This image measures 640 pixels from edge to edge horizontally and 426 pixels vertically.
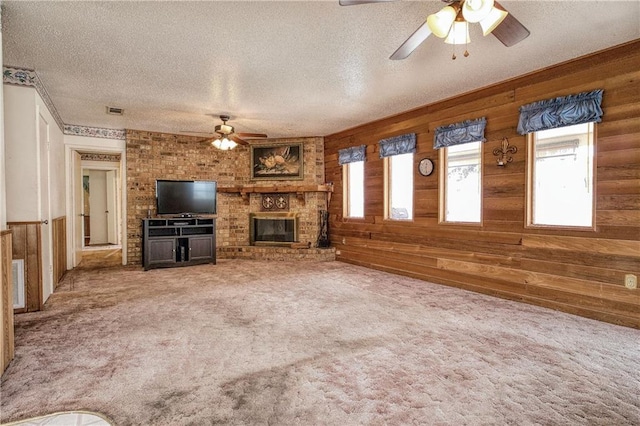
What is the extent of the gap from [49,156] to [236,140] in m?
2.59

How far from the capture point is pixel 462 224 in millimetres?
4680

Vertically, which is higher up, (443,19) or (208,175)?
(443,19)

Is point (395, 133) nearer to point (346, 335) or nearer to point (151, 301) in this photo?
point (346, 335)

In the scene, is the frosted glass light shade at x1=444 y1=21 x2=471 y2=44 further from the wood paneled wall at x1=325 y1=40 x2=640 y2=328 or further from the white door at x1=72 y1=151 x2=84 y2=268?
the white door at x1=72 y1=151 x2=84 y2=268

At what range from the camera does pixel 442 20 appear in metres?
2.21

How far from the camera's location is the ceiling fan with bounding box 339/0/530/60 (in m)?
2.08

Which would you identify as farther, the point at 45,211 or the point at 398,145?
the point at 398,145

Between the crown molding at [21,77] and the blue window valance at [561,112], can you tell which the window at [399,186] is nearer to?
the blue window valance at [561,112]

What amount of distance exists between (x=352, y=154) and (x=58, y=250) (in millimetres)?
5094

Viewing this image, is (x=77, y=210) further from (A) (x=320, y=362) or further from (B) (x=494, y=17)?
(B) (x=494, y=17)

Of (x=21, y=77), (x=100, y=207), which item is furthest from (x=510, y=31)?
(x=100, y=207)

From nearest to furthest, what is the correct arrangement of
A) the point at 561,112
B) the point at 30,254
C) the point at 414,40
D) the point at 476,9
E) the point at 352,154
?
1. the point at 476,9
2. the point at 414,40
3. the point at 561,112
4. the point at 30,254
5. the point at 352,154

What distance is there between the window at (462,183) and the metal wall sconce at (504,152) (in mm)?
315

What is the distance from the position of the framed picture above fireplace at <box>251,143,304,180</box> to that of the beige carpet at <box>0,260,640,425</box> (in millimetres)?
3789
